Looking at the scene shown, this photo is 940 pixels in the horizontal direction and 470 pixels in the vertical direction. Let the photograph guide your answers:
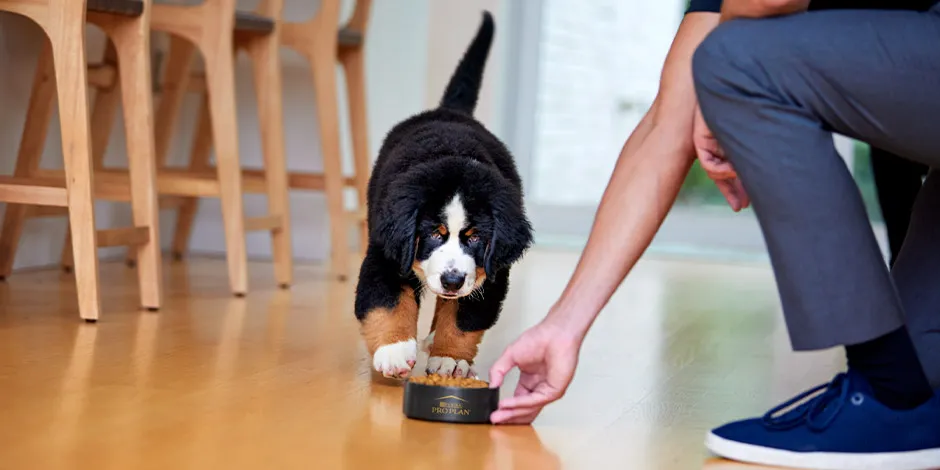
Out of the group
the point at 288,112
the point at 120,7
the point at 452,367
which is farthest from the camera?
the point at 288,112

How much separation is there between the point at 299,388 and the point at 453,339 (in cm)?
28

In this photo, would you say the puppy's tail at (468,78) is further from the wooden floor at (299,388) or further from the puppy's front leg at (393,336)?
the puppy's front leg at (393,336)

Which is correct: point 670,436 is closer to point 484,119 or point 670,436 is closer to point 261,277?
A: point 261,277

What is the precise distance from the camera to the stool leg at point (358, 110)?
12.9 feet

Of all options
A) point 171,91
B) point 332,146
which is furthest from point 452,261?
point 171,91

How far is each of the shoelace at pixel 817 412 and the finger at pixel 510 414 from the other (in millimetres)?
303

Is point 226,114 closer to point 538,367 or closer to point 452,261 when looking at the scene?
point 452,261

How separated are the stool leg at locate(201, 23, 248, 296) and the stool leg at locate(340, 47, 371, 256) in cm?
90

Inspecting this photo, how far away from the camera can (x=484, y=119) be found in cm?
562

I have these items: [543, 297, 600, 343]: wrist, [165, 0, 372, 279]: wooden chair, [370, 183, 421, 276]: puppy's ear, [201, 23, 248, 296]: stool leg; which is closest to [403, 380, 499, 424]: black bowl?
[543, 297, 600, 343]: wrist

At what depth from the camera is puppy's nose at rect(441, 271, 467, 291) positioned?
170 cm

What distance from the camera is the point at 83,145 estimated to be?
90.0 inches

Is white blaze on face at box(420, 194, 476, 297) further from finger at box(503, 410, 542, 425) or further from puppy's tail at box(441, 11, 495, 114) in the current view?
puppy's tail at box(441, 11, 495, 114)

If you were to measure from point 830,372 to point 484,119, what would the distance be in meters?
3.61
